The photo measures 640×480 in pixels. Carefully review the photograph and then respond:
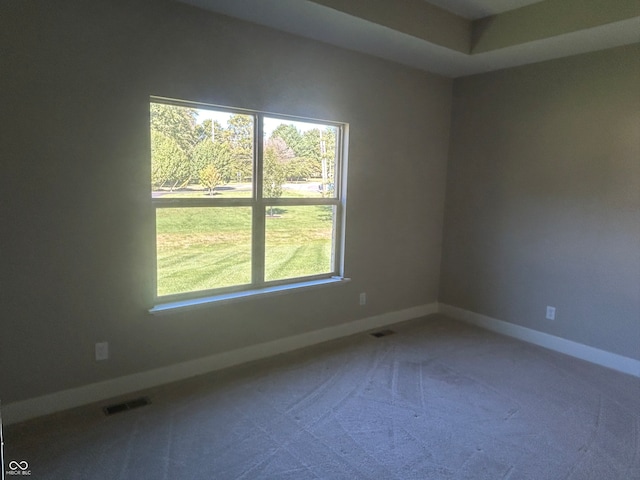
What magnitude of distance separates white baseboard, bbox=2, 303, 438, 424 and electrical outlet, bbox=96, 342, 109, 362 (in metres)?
0.16

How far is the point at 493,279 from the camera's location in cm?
418

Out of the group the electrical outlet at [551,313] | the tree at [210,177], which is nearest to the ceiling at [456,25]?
the tree at [210,177]

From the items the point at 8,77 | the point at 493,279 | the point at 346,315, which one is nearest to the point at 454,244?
the point at 493,279

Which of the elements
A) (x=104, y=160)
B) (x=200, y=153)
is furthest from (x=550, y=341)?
(x=104, y=160)

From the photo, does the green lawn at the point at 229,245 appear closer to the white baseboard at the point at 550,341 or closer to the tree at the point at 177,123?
the tree at the point at 177,123

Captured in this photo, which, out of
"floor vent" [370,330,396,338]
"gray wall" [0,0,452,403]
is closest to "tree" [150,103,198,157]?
"gray wall" [0,0,452,403]

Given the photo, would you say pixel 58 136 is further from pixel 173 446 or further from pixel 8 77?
pixel 173 446

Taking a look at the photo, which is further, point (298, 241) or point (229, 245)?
point (298, 241)

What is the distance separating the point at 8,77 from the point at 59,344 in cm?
151

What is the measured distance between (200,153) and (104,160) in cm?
64

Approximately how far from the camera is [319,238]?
3703mm

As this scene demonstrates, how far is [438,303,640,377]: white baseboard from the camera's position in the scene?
3.33 metres

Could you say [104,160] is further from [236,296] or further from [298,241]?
[298,241]

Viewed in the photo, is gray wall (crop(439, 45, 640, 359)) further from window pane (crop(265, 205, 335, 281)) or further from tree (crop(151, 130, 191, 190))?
tree (crop(151, 130, 191, 190))
